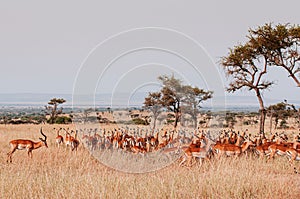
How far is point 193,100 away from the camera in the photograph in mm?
25922

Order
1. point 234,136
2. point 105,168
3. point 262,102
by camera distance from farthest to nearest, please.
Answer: point 262,102 → point 234,136 → point 105,168

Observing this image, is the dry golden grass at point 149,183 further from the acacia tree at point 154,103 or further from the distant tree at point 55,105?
the distant tree at point 55,105

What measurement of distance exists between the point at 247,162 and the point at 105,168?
318cm

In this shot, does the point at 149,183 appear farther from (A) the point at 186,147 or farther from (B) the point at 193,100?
(B) the point at 193,100

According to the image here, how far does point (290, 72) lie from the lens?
19297 millimetres

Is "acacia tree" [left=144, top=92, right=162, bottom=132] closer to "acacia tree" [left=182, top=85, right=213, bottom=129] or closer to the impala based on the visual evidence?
"acacia tree" [left=182, top=85, right=213, bottom=129]

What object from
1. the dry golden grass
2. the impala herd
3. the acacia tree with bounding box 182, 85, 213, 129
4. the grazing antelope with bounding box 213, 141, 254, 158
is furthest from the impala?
the acacia tree with bounding box 182, 85, 213, 129

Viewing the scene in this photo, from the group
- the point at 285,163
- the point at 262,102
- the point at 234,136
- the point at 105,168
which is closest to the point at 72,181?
the point at 105,168

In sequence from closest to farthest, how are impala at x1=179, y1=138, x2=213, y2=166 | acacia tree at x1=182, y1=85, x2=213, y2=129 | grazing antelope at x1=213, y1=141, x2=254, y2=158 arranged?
impala at x1=179, y1=138, x2=213, y2=166, grazing antelope at x1=213, y1=141, x2=254, y2=158, acacia tree at x1=182, y1=85, x2=213, y2=129

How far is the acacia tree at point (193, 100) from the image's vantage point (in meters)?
23.6

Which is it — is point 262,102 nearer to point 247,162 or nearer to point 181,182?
point 247,162

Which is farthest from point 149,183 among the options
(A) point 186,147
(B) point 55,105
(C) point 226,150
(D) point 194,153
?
(B) point 55,105

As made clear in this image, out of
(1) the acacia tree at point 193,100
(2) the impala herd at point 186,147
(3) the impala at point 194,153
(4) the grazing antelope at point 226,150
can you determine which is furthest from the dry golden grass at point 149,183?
(1) the acacia tree at point 193,100

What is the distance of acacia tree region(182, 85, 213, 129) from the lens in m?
23.6
